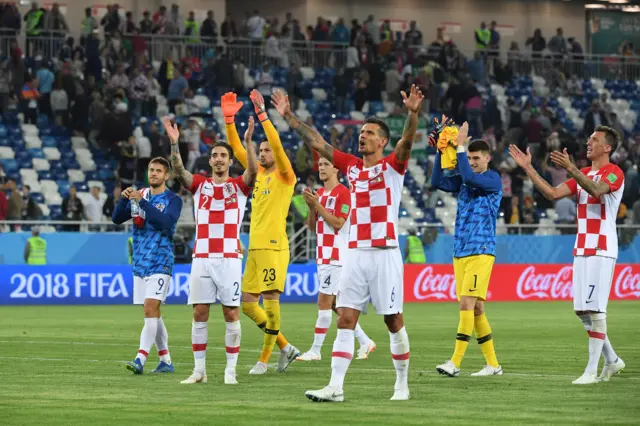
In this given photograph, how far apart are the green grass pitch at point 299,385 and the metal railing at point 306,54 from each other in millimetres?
16632

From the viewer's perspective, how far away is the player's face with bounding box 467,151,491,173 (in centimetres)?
1459

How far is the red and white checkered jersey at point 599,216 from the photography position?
13.5 metres

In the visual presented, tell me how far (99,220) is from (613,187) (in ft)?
66.3

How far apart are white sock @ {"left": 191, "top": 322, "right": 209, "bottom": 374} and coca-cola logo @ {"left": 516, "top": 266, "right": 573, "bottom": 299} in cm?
2181

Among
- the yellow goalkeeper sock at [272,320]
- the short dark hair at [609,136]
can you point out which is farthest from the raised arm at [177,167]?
the short dark hair at [609,136]

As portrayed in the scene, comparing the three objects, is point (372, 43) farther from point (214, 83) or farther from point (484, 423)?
point (484, 423)

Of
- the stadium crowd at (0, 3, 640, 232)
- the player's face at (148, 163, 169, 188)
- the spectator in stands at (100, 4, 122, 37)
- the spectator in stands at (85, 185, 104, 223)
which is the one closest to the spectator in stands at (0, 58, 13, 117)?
the stadium crowd at (0, 3, 640, 232)

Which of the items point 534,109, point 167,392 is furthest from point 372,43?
point 167,392

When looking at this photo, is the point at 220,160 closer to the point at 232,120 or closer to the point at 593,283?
the point at 232,120

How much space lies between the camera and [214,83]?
39.3m

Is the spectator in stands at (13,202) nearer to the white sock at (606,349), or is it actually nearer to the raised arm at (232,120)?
the raised arm at (232,120)

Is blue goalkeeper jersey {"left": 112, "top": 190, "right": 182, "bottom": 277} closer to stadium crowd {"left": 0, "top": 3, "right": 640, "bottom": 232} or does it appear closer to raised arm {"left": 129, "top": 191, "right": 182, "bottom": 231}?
raised arm {"left": 129, "top": 191, "right": 182, "bottom": 231}

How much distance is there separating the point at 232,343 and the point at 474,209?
3.13 meters

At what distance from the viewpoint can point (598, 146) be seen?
13.6m
